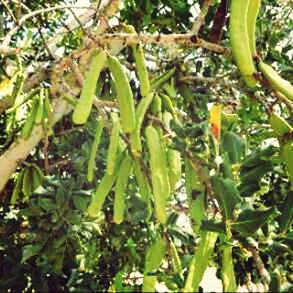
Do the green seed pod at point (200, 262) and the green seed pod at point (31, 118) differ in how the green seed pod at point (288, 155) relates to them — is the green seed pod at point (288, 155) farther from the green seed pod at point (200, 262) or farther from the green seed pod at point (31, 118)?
the green seed pod at point (31, 118)

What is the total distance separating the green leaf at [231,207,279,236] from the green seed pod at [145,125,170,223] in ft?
0.78

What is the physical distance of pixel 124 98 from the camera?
1.34m

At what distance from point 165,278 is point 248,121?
1382 millimetres

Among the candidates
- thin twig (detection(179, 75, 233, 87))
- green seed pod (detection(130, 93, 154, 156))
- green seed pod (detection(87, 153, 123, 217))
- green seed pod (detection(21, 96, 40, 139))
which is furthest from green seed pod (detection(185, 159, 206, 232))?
green seed pod (detection(21, 96, 40, 139))

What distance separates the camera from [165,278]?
1.31 meters

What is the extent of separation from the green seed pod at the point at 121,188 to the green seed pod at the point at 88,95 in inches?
9.3

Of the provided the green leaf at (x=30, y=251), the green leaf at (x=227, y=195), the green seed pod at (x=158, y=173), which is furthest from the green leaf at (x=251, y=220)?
the green leaf at (x=30, y=251)

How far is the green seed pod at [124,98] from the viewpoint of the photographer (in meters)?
1.32

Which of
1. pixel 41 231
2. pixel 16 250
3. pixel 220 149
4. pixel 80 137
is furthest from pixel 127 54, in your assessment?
pixel 220 149

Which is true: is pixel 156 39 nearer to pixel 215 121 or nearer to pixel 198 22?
pixel 198 22

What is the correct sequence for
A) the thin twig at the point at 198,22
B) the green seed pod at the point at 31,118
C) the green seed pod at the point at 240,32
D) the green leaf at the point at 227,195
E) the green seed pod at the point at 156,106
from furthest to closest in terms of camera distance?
the green seed pod at the point at 31,118 → the green seed pod at the point at 156,106 → the thin twig at the point at 198,22 → the green leaf at the point at 227,195 → the green seed pod at the point at 240,32

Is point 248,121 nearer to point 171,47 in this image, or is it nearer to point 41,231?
point 171,47

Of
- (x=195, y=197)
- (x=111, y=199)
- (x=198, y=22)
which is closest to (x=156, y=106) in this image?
(x=198, y=22)

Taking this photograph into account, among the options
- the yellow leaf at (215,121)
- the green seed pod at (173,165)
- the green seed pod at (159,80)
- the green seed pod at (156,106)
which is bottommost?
the green seed pod at (173,165)
